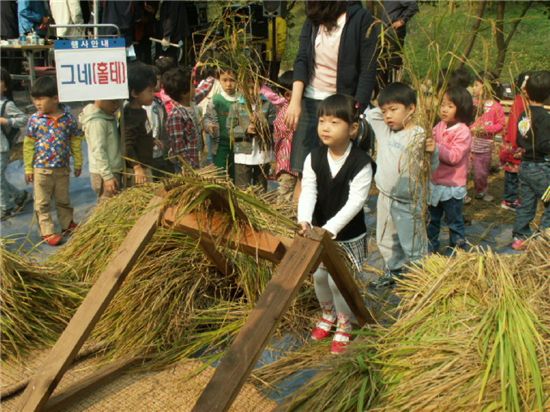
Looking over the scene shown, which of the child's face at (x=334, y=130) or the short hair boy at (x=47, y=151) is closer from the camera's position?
the child's face at (x=334, y=130)

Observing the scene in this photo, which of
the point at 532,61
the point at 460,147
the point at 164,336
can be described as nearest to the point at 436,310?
the point at 164,336

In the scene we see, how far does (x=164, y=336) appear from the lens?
10.3ft

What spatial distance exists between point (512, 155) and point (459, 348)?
3589mm

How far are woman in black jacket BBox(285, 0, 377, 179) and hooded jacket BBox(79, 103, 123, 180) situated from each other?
1424 millimetres

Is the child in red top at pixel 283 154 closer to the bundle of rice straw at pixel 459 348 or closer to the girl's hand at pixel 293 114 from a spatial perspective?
the girl's hand at pixel 293 114

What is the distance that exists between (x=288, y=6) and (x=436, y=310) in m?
7.07

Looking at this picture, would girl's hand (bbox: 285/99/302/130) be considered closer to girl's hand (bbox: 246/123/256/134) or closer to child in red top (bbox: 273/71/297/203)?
girl's hand (bbox: 246/123/256/134)

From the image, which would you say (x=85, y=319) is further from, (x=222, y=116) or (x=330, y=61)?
(x=222, y=116)

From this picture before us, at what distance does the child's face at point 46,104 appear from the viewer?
192 inches

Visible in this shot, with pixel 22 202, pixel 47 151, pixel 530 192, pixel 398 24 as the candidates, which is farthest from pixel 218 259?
pixel 398 24

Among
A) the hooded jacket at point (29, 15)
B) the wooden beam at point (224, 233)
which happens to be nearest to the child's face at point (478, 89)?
the wooden beam at point (224, 233)

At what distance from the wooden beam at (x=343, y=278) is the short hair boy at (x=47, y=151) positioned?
2.72 m

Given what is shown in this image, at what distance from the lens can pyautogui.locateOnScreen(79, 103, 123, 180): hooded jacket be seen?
464 centimetres

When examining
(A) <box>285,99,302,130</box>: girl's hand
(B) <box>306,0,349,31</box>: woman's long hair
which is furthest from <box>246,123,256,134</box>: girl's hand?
(B) <box>306,0,349,31</box>: woman's long hair
